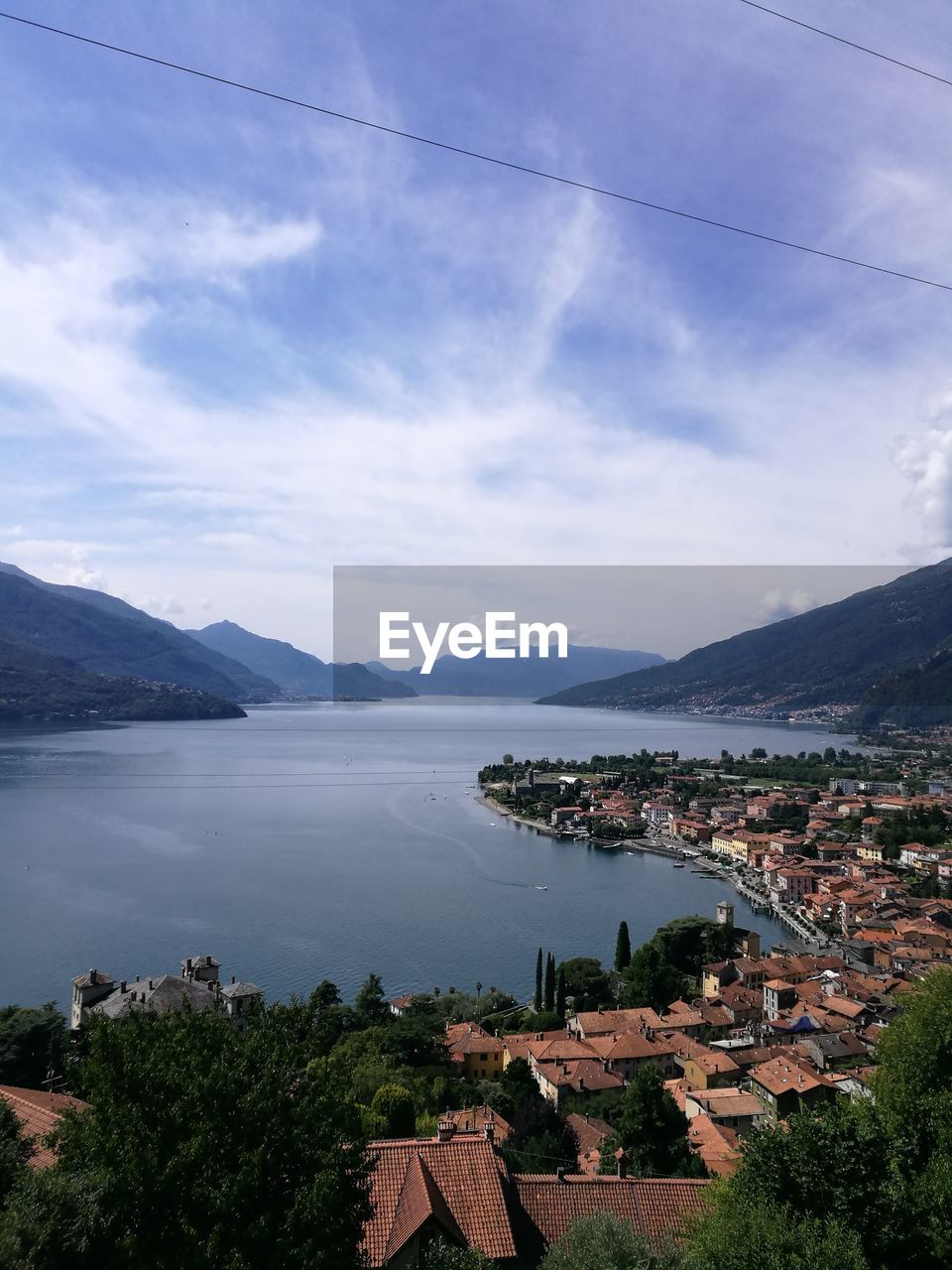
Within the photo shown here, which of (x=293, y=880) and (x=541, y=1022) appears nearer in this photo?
(x=541, y=1022)

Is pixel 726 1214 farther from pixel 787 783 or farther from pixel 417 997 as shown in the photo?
pixel 787 783

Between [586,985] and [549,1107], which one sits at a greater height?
[549,1107]

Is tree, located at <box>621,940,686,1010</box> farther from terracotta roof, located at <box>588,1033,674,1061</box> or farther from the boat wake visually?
the boat wake

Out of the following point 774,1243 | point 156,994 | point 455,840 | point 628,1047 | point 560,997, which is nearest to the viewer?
point 774,1243

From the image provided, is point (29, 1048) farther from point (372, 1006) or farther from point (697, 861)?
point (697, 861)

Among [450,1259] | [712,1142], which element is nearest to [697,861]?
[712,1142]

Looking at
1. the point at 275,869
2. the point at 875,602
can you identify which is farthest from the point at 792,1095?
the point at 875,602
